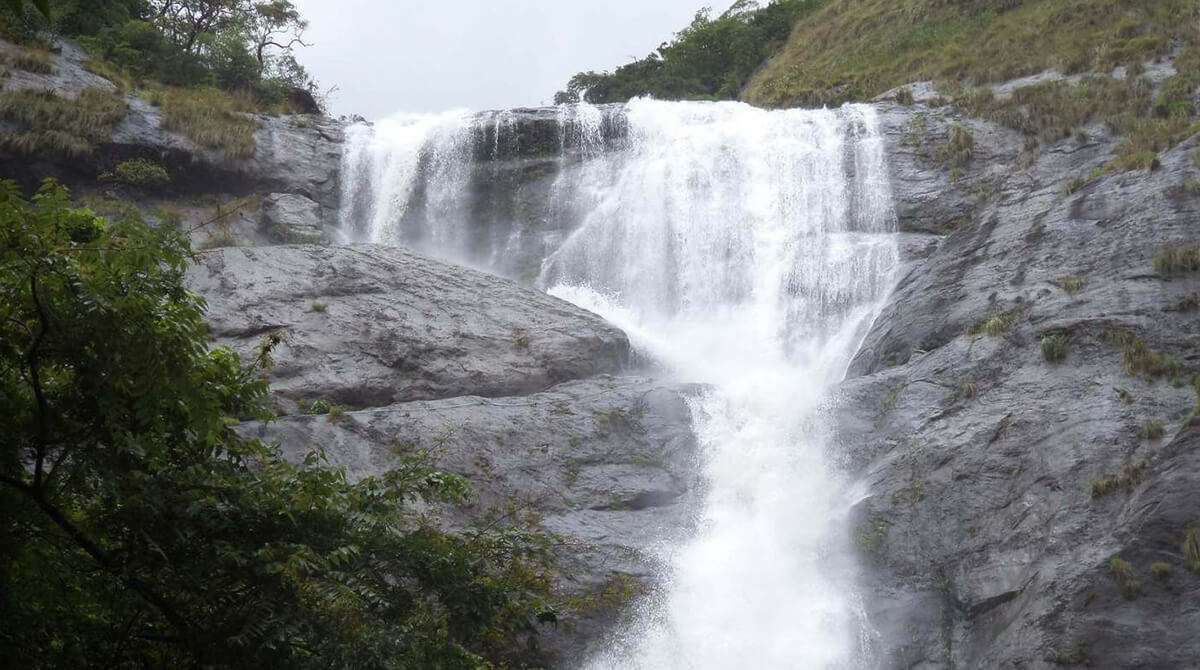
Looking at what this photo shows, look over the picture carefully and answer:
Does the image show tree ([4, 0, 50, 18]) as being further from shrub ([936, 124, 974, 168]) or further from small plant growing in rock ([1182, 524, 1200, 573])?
shrub ([936, 124, 974, 168])

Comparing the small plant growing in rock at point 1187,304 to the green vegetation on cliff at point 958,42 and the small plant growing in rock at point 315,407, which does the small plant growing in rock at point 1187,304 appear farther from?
the small plant growing in rock at point 315,407

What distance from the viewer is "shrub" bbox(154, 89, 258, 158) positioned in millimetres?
28531

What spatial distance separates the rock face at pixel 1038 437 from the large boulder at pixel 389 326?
6.07m

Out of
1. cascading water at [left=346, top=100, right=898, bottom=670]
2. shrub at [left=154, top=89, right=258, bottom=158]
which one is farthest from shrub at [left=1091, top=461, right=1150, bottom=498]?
shrub at [left=154, top=89, right=258, bottom=158]

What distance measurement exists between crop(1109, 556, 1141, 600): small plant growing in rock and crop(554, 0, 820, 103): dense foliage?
33.5 meters

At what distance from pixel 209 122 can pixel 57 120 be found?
144 inches

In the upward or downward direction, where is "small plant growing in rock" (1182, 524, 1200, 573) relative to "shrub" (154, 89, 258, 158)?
downward

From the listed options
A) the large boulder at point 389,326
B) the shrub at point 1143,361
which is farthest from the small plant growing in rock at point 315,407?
the shrub at point 1143,361

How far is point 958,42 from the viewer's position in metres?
34.2

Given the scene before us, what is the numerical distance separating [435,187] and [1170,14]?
68.0 ft

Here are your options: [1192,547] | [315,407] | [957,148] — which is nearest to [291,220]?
[315,407]

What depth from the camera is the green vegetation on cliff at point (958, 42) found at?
96.5 feet

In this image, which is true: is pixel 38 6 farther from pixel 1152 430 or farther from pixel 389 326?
pixel 389 326

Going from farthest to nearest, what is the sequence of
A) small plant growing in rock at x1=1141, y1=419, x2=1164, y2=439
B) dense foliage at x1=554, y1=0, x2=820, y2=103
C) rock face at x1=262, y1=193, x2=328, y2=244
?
dense foliage at x1=554, y1=0, x2=820, y2=103 < rock face at x1=262, y1=193, x2=328, y2=244 < small plant growing in rock at x1=1141, y1=419, x2=1164, y2=439
